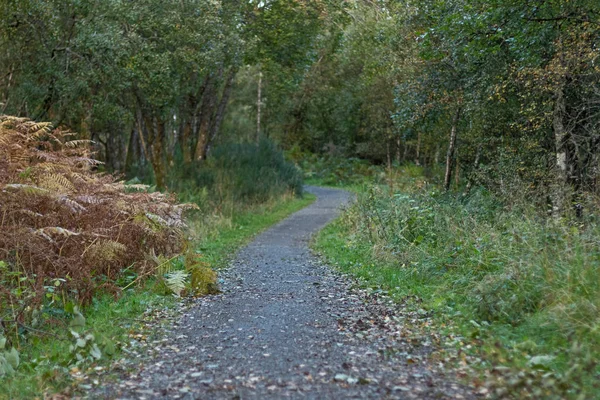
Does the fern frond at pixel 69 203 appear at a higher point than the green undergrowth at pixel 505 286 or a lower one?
higher

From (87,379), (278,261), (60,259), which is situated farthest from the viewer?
(278,261)

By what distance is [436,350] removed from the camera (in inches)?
222

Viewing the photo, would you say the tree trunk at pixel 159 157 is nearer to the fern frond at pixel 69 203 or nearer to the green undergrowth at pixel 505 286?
the green undergrowth at pixel 505 286

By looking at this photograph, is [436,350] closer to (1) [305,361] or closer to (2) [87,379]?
(1) [305,361]

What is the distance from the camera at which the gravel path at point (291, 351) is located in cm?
473

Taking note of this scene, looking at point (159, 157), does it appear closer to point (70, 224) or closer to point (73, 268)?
point (70, 224)

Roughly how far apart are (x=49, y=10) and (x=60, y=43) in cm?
145

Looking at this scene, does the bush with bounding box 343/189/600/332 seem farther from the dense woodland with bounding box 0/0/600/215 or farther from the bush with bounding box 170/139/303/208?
the bush with bounding box 170/139/303/208

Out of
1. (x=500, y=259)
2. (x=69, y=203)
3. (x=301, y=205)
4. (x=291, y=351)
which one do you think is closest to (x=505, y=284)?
(x=500, y=259)

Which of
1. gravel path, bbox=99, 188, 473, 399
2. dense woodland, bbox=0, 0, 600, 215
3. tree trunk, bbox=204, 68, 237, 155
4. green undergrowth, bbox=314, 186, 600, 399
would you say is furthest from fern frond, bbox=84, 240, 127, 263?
tree trunk, bbox=204, 68, 237, 155

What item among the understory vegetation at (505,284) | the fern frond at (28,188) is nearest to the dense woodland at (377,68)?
the understory vegetation at (505,284)

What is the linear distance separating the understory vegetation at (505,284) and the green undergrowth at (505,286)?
0.01m

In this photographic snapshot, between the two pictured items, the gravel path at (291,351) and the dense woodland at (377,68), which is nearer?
the gravel path at (291,351)

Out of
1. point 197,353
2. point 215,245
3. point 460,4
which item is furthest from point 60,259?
point 460,4
